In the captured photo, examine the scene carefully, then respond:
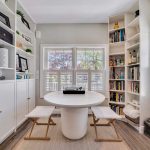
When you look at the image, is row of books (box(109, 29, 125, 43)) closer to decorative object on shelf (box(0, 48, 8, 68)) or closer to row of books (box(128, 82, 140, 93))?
row of books (box(128, 82, 140, 93))

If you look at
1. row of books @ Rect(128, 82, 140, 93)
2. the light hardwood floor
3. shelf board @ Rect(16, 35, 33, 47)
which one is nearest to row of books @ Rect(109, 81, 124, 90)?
row of books @ Rect(128, 82, 140, 93)

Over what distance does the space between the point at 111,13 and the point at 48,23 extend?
160cm

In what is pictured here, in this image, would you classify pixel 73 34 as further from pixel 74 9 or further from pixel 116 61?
pixel 116 61

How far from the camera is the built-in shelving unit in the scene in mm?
3363

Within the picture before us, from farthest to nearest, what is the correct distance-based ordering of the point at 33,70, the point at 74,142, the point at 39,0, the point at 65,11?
the point at 33,70 < the point at 65,11 < the point at 39,0 < the point at 74,142

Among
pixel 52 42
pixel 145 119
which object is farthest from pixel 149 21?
pixel 52 42

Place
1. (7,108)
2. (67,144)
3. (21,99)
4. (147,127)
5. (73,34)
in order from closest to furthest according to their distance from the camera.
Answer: (67,144), (7,108), (147,127), (21,99), (73,34)

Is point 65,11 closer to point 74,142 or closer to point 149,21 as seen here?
point 149,21

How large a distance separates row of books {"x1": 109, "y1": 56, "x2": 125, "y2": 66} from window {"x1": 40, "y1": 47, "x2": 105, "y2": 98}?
36 centimetres

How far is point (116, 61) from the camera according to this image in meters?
3.49

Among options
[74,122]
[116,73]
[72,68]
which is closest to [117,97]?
[116,73]

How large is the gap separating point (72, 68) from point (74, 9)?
144 centimetres

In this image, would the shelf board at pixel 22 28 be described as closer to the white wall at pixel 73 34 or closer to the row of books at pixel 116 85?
the white wall at pixel 73 34

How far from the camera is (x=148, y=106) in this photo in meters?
2.59
